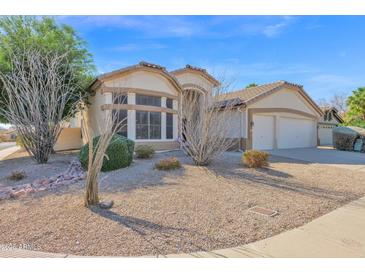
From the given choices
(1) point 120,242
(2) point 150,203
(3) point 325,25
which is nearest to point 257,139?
(3) point 325,25

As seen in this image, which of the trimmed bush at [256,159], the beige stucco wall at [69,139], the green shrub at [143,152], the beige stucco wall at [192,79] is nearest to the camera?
the trimmed bush at [256,159]

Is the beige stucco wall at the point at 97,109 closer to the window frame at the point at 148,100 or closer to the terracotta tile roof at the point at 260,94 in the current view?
the window frame at the point at 148,100

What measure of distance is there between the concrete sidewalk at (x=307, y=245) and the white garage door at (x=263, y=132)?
474 inches

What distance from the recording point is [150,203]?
545 cm

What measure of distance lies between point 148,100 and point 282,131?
1044cm

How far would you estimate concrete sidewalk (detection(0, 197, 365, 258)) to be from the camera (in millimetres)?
3570

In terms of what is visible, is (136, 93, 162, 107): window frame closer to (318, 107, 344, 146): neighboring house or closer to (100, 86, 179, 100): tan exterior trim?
(100, 86, 179, 100): tan exterior trim

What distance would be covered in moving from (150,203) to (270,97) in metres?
14.3

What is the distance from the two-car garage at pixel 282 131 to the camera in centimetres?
1692

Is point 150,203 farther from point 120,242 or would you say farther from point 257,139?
point 257,139

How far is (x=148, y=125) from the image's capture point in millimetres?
13828

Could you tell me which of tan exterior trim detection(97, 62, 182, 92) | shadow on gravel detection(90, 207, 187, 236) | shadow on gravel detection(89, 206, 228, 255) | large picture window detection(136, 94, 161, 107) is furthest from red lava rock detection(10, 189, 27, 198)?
large picture window detection(136, 94, 161, 107)

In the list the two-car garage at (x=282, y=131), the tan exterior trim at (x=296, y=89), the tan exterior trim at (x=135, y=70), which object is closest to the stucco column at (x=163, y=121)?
the tan exterior trim at (x=135, y=70)

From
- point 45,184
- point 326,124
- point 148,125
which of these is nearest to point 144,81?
point 148,125
